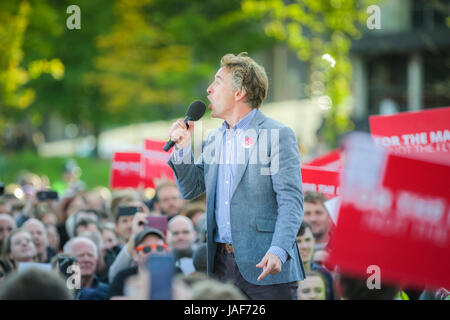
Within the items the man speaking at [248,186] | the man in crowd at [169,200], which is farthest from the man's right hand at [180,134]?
the man in crowd at [169,200]

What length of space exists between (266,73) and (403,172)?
140cm

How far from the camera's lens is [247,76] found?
380 cm

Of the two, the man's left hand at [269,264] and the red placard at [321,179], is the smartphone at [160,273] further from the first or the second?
the red placard at [321,179]

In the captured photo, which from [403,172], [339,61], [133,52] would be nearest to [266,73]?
[403,172]

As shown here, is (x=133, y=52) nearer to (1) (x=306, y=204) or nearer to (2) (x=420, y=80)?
(2) (x=420, y=80)

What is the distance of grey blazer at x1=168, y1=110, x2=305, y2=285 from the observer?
3547 mm

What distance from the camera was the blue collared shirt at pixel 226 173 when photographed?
3.68 meters

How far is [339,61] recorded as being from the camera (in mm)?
14617

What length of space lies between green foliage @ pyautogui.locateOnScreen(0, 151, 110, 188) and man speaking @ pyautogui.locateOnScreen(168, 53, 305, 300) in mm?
18280

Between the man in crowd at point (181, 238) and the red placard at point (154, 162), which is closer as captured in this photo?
the man in crowd at point (181, 238)

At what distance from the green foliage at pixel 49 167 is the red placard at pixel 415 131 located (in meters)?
17.1

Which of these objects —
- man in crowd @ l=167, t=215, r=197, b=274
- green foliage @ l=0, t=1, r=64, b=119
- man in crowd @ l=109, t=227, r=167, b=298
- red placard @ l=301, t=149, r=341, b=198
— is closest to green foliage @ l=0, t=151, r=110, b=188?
green foliage @ l=0, t=1, r=64, b=119

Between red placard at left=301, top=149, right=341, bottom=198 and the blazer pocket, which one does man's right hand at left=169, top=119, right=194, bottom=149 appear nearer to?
the blazer pocket

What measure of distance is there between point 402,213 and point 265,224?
97 centimetres
